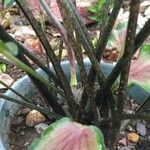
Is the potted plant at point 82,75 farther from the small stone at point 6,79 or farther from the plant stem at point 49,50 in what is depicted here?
the small stone at point 6,79

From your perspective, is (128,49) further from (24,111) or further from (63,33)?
(24,111)

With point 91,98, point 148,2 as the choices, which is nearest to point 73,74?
point 91,98

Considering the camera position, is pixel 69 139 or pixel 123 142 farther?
pixel 123 142

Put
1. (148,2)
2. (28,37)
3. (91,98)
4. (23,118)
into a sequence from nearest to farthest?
(91,98), (23,118), (28,37), (148,2)

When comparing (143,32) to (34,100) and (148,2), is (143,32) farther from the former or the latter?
(148,2)

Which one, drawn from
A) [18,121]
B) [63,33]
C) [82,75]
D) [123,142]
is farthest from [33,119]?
[63,33]

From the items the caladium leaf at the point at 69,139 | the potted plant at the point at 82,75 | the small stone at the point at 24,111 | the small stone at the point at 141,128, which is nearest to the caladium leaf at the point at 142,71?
the potted plant at the point at 82,75

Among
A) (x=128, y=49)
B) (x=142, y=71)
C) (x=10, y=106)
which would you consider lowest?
(x=10, y=106)
